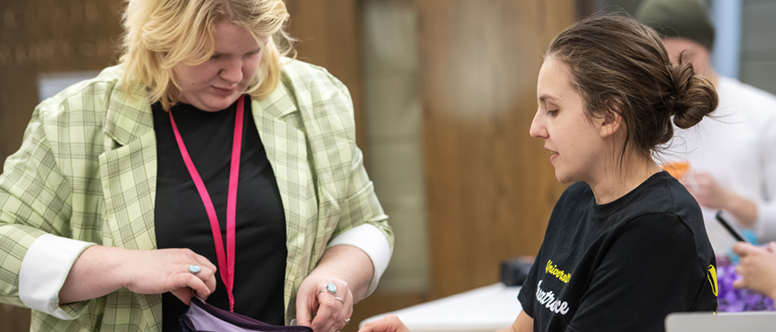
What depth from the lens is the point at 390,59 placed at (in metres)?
3.82

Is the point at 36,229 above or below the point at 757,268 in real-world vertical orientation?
above

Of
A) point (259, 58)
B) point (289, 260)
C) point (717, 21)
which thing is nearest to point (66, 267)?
point (289, 260)

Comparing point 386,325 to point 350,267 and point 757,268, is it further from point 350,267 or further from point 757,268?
point 757,268

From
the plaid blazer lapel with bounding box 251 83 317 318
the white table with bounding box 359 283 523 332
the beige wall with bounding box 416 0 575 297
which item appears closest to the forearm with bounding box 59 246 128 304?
the plaid blazer lapel with bounding box 251 83 317 318

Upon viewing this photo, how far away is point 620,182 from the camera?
1062 millimetres

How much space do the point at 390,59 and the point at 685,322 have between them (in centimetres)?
323

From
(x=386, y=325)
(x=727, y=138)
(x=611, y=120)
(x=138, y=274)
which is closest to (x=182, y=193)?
→ (x=138, y=274)

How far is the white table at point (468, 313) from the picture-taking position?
183cm

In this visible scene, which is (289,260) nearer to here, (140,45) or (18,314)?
(140,45)

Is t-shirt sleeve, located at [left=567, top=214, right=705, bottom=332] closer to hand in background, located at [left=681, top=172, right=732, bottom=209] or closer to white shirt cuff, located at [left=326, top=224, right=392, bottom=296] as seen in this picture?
white shirt cuff, located at [left=326, top=224, right=392, bottom=296]

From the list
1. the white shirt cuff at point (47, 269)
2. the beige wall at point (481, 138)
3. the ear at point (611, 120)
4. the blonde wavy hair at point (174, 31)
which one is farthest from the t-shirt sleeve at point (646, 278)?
the beige wall at point (481, 138)

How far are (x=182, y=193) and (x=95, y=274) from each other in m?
0.22

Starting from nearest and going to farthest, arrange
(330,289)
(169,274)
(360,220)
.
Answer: (169,274)
(330,289)
(360,220)

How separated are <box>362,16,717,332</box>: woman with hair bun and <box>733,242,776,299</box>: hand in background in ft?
1.69
